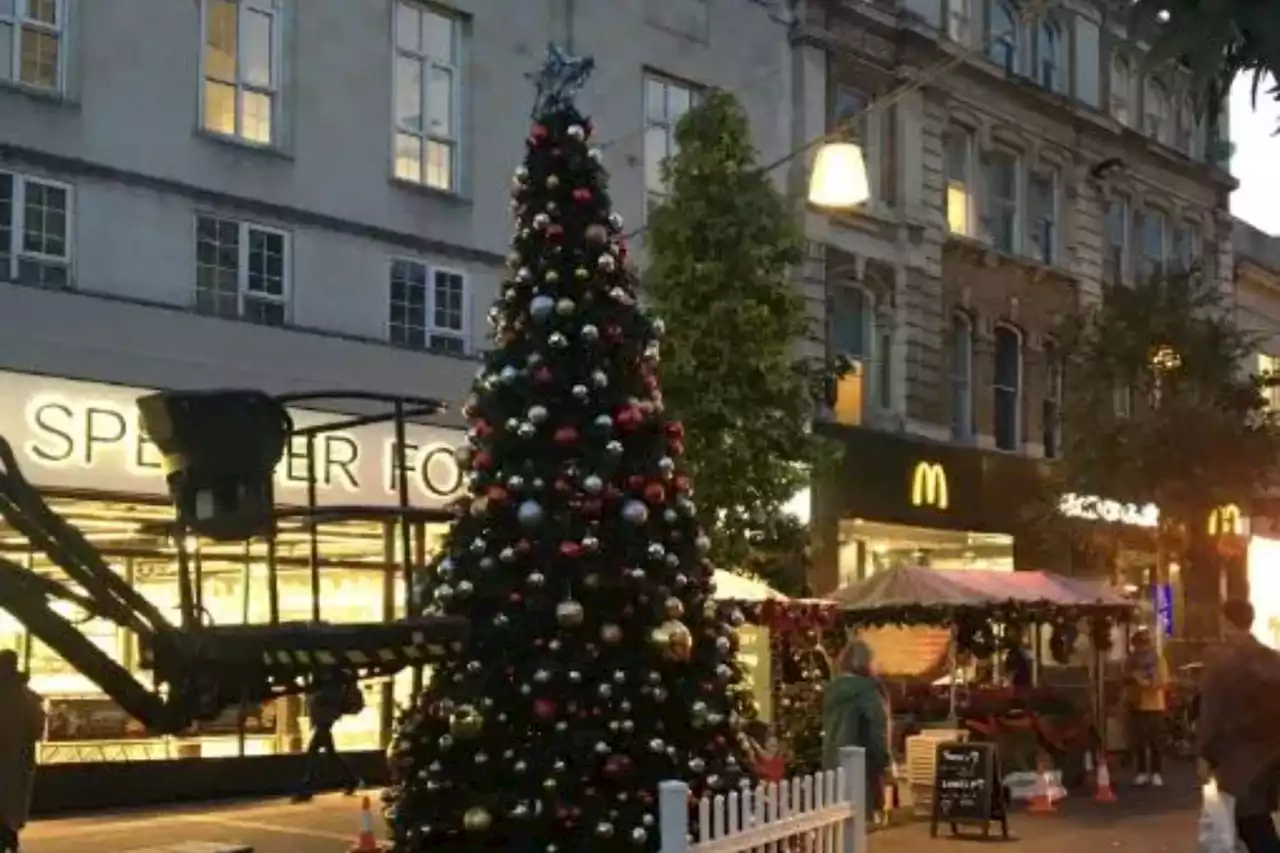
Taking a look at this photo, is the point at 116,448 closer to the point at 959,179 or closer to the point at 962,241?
the point at 962,241

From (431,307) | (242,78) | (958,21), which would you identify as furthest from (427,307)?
(958,21)

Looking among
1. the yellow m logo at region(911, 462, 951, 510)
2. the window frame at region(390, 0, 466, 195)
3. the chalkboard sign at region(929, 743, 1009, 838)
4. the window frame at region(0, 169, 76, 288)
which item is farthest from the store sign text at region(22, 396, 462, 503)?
the yellow m logo at region(911, 462, 951, 510)

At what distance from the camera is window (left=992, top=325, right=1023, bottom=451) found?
3262 centimetres

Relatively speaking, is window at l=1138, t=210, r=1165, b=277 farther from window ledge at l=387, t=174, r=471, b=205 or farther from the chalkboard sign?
the chalkboard sign

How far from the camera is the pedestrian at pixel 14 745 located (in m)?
12.4

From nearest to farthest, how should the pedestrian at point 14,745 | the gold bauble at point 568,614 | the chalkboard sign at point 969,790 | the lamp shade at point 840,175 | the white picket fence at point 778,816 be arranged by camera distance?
the white picket fence at point 778,816 < the gold bauble at point 568,614 < the pedestrian at point 14,745 < the chalkboard sign at point 969,790 < the lamp shade at point 840,175

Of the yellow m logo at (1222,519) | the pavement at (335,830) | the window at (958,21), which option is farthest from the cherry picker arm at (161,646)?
the window at (958,21)

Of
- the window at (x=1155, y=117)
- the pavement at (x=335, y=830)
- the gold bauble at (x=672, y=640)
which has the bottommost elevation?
the pavement at (x=335, y=830)

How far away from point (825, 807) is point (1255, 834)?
2.91 m

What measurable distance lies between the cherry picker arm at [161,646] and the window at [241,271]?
1426 cm

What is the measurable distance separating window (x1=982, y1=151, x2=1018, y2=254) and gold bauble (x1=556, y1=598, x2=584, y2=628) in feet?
76.3

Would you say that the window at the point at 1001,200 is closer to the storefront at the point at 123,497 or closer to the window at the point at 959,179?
the window at the point at 959,179

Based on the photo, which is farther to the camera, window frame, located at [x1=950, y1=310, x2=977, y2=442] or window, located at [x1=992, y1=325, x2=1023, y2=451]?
window, located at [x1=992, y1=325, x2=1023, y2=451]

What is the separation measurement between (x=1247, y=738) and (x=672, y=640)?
3104 millimetres
